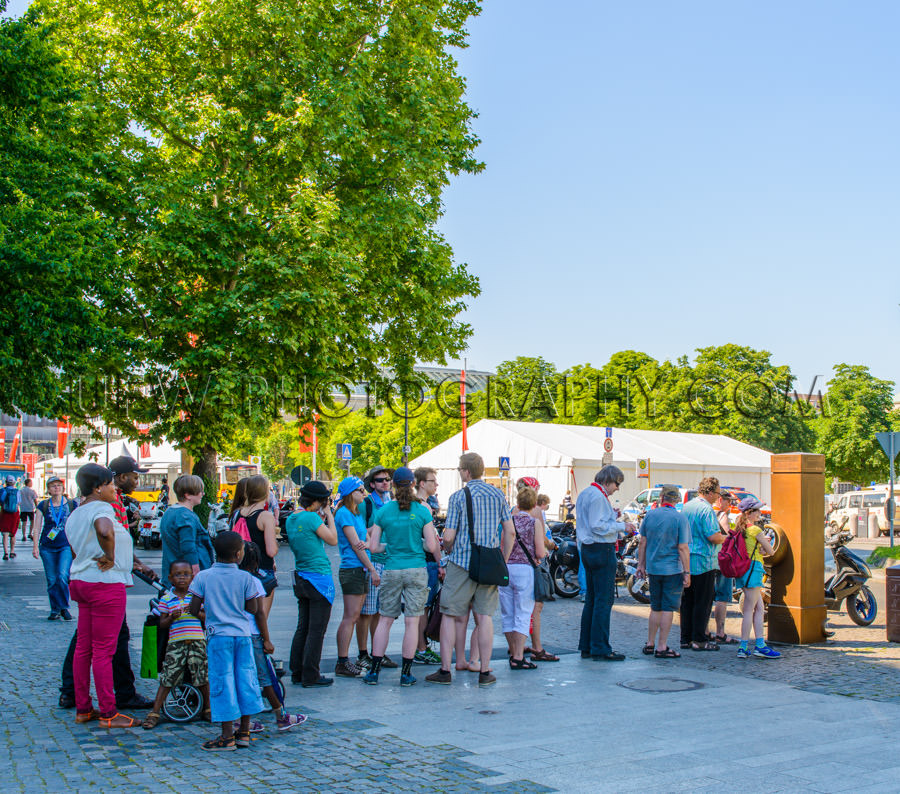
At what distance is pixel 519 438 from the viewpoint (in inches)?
1628

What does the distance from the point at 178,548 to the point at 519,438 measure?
113 ft

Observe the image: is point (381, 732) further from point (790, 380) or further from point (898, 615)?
point (790, 380)

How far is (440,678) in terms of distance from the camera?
8234mm

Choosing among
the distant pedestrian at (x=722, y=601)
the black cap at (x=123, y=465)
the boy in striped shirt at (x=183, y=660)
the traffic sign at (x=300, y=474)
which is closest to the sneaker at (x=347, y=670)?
the boy in striped shirt at (x=183, y=660)

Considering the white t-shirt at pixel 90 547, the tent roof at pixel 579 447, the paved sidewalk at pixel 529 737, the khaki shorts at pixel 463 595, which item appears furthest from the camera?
the tent roof at pixel 579 447

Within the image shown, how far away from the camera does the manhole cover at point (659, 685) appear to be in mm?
7961

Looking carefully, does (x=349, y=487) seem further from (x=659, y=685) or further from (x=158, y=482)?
(x=158, y=482)

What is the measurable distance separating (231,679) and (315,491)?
2.11 m

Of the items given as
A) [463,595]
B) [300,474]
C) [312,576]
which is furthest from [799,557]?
[300,474]

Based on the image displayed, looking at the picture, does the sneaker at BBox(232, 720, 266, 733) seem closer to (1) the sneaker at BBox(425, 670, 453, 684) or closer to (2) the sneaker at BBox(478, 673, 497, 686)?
(1) the sneaker at BBox(425, 670, 453, 684)

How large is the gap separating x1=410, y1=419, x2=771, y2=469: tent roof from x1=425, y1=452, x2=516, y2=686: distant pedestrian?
1201 inches

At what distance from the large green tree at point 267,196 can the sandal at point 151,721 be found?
1232cm

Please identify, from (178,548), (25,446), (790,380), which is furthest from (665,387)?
(25,446)

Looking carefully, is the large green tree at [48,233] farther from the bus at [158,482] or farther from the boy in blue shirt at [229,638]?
the boy in blue shirt at [229,638]
